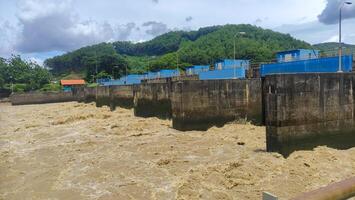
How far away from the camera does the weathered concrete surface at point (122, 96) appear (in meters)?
37.6

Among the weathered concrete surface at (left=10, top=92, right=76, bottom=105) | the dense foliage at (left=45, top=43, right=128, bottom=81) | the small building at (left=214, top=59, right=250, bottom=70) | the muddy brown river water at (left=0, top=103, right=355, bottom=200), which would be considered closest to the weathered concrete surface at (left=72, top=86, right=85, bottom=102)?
the weathered concrete surface at (left=10, top=92, right=76, bottom=105)

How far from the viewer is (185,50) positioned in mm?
116625

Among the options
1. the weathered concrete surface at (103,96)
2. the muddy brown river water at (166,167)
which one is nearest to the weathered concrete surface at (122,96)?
the weathered concrete surface at (103,96)

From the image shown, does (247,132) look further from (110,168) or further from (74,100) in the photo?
(74,100)

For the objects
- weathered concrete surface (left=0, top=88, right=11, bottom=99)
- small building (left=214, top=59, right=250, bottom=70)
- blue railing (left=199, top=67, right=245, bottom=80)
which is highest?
small building (left=214, top=59, right=250, bottom=70)

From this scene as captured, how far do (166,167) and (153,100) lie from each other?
51.4ft

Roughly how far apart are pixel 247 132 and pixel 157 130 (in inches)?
221

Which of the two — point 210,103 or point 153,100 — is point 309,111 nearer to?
point 210,103

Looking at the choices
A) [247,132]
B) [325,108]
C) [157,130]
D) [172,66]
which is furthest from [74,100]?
[325,108]

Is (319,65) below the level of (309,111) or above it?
above

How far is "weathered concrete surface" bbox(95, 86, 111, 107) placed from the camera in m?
43.7

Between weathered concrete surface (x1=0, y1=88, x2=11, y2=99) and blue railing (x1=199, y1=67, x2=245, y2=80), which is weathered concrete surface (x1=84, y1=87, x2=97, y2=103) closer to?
blue railing (x1=199, y1=67, x2=245, y2=80)

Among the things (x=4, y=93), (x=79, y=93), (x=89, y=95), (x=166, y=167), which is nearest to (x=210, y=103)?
(x=166, y=167)

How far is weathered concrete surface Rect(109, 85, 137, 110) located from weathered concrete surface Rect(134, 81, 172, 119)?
5477mm
